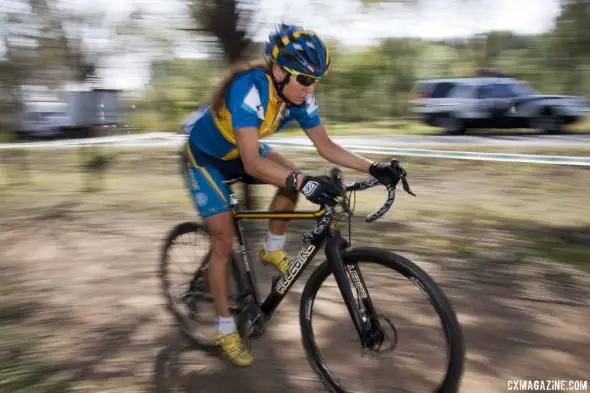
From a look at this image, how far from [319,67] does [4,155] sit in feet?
48.0

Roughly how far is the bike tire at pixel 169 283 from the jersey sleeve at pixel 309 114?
0.91 meters

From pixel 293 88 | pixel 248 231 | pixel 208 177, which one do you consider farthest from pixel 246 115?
pixel 248 231

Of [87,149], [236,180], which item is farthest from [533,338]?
[87,149]

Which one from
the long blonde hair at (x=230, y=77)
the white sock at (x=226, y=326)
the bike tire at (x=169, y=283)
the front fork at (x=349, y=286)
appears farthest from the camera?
the bike tire at (x=169, y=283)

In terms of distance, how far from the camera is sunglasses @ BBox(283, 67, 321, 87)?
9.87 feet

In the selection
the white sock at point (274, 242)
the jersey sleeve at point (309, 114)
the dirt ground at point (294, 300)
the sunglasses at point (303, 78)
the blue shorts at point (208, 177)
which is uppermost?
the sunglasses at point (303, 78)

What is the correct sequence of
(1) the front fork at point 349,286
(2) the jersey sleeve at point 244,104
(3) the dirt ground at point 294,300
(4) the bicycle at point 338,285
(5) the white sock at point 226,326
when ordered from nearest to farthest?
(4) the bicycle at point 338,285, (1) the front fork at point 349,286, (2) the jersey sleeve at point 244,104, (3) the dirt ground at point 294,300, (5) the white sock at point 226,326

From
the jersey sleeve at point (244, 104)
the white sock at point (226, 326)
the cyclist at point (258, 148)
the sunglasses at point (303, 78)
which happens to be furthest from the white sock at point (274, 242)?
the sunglasses at point (303, 78)

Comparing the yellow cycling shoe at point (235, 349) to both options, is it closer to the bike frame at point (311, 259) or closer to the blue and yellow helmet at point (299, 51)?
the bike frame at point (311, 259)

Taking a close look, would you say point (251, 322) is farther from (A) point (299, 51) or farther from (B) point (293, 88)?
(A) point (299, 51)

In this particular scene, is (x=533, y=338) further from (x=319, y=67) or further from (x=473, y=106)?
(x=473, y=106)

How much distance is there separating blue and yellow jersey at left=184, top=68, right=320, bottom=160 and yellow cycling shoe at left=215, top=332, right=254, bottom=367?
1.12 m

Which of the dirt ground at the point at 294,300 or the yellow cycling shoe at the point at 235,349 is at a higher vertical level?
the yellow cycling shoe at the point at 235,349

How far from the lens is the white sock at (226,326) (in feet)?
11.4
